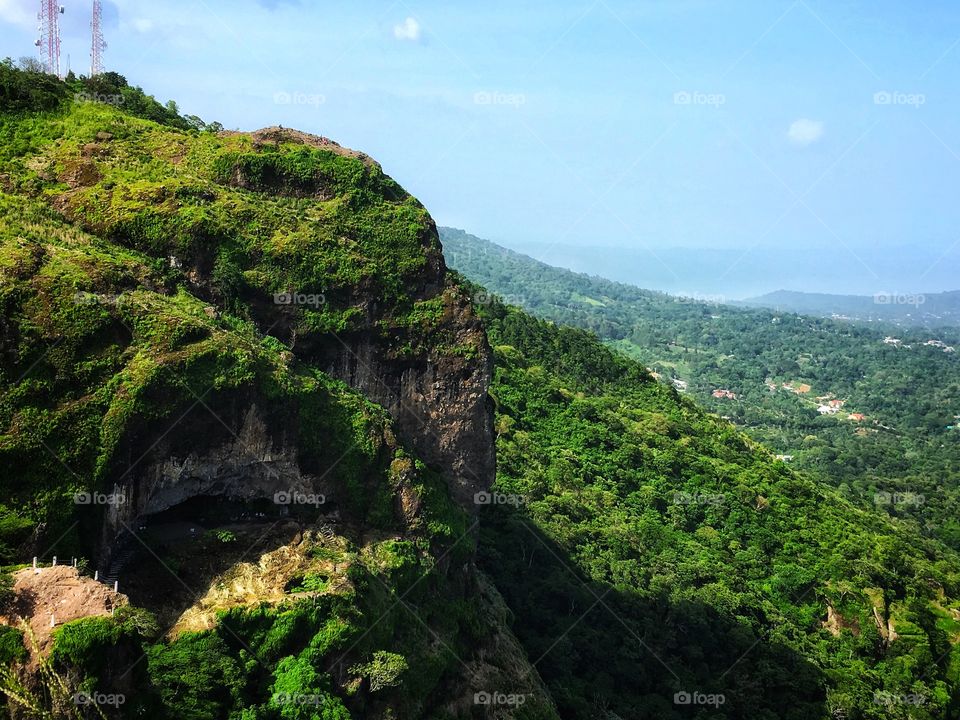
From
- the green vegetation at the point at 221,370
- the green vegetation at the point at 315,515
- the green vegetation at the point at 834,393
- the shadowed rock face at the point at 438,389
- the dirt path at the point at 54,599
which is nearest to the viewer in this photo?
the dirt path at the point at 54,599

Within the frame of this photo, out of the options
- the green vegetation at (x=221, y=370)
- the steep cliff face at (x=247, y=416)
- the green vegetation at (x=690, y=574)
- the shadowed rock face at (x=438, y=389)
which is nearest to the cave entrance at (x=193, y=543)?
the steep cliff face at (x=247, y=416)

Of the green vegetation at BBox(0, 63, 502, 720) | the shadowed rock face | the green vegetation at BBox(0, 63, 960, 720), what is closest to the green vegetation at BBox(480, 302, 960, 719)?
the green vegetation at BBox(0, 63, 960, 720)

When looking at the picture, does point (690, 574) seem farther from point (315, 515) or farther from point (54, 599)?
point (54, 599)

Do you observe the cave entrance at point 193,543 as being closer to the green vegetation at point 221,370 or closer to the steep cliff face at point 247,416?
the steep cliff face at point 247,416

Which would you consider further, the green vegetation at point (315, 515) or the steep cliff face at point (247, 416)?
the steep cliff face at point (247, 416)

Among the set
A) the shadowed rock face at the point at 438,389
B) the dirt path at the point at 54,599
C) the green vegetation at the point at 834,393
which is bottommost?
the green vegetation at the point at 834,393

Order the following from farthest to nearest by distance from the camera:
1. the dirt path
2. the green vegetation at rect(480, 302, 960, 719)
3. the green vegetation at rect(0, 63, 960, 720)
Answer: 1. the green vegetation at rect(480, 302, 960, 719)
2. the green vegetation at rect(0, 63, 960, 720)
3. the dirt path

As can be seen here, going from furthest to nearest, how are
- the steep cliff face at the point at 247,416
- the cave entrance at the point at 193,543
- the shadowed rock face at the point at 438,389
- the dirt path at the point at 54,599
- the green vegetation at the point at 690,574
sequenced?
the green vegetation at the point at 690,574
the shadowed rock face at the point at 438,389
the cave entrance at the point at 193,543
the steep cliff face at the point at 247,416
the dirt path at the point at 54,599

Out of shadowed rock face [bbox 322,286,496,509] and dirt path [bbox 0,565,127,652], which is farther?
shadowed rock face [bbox 322,286,496,509]

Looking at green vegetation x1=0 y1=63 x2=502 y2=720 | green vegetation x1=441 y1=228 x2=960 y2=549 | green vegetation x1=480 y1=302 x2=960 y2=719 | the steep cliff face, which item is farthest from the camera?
green vegetation x1=441 y1=228 x2=960 y2=549

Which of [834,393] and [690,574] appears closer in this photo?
[690,574]

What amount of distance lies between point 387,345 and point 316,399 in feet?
12.5

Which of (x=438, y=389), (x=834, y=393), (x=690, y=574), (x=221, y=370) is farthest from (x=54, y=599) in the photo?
(x=834, y=393)

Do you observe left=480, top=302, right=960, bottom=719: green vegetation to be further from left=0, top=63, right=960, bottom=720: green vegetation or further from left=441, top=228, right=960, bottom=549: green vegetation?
left=441, top=228, right=960, bottom=549: green vegetation
